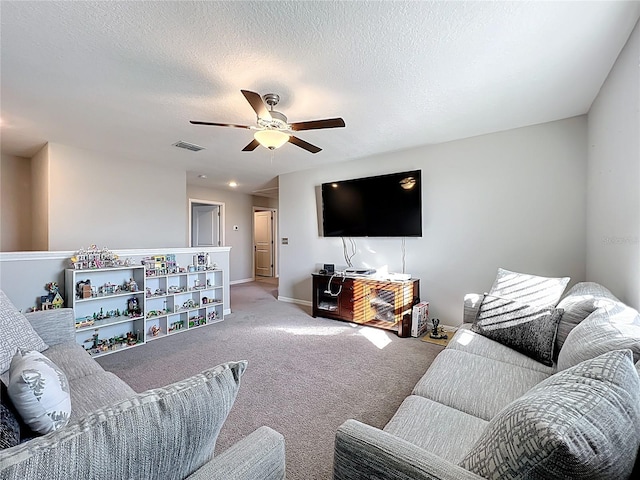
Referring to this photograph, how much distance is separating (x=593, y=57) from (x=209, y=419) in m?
2.91

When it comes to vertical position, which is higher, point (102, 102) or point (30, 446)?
point (102, 102)

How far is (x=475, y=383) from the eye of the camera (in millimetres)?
1485

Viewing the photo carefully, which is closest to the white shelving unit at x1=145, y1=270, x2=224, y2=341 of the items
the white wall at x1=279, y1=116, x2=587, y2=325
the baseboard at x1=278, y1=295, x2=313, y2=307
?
the baseboard at x1=278, y1=295, x2=313, y2=307

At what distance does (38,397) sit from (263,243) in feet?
24.4

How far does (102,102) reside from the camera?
2471mm

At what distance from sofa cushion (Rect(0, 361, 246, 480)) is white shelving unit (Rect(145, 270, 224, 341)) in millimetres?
3238

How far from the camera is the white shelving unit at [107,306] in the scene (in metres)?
2.89

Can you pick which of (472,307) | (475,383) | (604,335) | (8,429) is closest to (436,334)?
(472,307)

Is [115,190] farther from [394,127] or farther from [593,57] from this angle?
[593,57]

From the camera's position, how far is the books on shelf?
331 centimetres

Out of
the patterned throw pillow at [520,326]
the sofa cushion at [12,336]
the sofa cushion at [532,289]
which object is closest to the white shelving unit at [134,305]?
the sofa cushion at [12,336]

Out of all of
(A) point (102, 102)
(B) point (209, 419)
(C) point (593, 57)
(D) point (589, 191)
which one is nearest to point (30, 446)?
(B) point (209, 419)

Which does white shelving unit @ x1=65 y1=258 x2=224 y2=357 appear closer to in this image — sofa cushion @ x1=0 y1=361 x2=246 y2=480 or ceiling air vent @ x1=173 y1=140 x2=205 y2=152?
ceiling air vent @ x1=173 y1=140 x2=205 y2=152

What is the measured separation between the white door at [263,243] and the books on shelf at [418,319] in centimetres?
540
